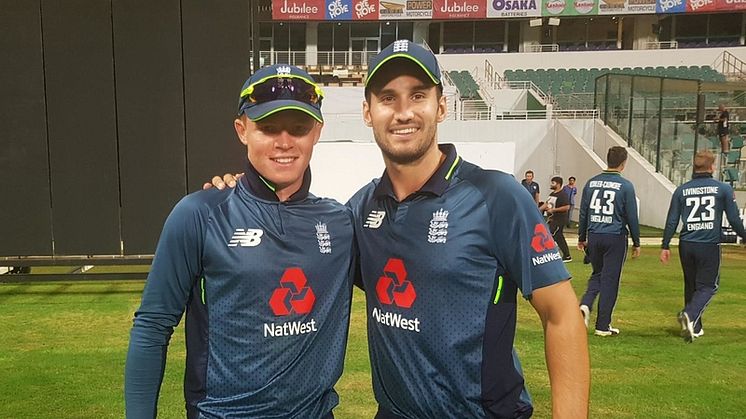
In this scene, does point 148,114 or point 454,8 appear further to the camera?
point 454,8

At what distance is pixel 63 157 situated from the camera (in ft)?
26.3

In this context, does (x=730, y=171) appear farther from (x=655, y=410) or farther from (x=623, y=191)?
(x=655, y=410)

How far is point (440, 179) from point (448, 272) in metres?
0.34

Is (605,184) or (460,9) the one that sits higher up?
(460,9)

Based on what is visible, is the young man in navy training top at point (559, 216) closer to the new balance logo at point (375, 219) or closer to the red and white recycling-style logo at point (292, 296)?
the new balance logo at point (375, 219)

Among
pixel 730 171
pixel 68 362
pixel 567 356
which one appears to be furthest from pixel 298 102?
pixel 730 171

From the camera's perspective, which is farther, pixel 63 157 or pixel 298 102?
pixel 63 157

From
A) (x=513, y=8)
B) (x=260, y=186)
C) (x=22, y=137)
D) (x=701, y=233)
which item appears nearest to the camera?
(x=260, y=186)

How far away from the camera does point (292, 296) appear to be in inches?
78.2

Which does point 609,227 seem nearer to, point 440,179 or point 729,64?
point 440,179

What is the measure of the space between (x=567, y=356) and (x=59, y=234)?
7978 mm

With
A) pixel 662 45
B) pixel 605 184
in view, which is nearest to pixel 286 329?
pixel 605 184

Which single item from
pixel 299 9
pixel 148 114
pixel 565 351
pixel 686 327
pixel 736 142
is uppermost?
pixel 299 9

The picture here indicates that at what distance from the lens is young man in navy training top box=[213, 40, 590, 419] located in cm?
191
